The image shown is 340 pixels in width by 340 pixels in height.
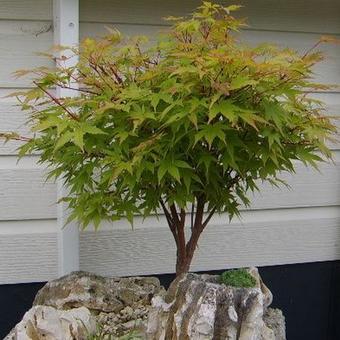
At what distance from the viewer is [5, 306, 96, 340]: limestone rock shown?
2.00 m

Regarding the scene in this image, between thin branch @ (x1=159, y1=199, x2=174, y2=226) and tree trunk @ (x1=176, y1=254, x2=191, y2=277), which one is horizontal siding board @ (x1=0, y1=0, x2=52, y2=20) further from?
tree trunk @ (x1=176, y1=254, x2=191, y2=277)

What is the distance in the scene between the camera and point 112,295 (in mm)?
2367

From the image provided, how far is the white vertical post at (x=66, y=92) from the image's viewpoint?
98.3 inches

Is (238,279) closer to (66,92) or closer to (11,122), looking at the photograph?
(66,92)

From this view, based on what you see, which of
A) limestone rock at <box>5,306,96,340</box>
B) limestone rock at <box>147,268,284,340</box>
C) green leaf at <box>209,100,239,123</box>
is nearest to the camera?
green leaf at <box>209,100,239,123</box>

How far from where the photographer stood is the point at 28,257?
9.37 ft

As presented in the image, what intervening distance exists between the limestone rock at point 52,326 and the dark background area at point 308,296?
3.91 feet

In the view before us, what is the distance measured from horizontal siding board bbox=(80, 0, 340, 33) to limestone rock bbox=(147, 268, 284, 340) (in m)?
1.44

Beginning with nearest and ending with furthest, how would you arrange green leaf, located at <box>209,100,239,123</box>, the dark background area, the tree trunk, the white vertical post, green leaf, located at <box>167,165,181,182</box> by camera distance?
green leaf, located at <box>209,100,239,123</box> → green leaf, located at <box>167,165,181,182</box> → the tree trunk → the white vertical post → the dark background area

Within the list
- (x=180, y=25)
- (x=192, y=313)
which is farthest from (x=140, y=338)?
(x=180, y=25)

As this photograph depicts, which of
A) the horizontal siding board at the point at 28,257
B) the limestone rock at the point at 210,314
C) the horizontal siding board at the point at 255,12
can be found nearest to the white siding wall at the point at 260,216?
the horizontal siding board at the point at 255,12

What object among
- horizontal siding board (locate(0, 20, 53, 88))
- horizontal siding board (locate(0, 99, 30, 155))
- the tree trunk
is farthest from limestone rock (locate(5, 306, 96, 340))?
horizontal siding board (locate(0, 20, 53, 88))

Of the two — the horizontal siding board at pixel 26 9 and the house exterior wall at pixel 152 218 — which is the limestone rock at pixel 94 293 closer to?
the house exterior wall at pixel 152 218

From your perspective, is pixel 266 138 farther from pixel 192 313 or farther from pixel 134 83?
pixel 192 313
